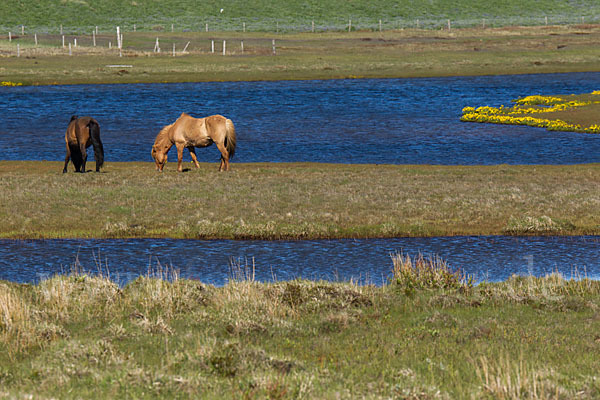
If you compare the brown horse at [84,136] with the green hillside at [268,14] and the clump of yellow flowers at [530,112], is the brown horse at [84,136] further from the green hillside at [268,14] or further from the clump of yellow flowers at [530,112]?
the green hillside at [268,14]

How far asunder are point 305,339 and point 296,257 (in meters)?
7.25

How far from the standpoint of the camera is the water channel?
18375 millimetres

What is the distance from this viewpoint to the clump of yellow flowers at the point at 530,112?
4469cm

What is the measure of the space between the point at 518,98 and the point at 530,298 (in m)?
48.8

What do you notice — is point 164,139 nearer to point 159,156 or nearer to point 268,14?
point 159,156

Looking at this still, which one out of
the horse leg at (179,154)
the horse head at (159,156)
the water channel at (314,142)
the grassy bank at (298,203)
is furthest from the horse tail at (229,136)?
the water channel at (314,142)

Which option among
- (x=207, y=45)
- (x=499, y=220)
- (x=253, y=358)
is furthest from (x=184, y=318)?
(x=207, y=45)

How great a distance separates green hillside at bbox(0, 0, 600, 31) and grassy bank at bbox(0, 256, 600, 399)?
461ft

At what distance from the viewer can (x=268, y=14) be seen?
7003 inches

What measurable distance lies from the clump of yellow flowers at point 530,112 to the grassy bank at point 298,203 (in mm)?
15280

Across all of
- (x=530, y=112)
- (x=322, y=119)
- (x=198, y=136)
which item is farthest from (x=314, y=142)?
(x=530, y=112)

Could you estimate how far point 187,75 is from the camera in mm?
77000

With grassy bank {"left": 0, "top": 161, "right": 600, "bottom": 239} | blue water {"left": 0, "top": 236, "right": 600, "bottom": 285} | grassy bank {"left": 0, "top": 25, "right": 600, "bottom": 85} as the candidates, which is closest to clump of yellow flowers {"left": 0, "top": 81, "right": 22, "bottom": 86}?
grassy bank {"left": 0, "top": 25, "right": 600, "bottom": 85}

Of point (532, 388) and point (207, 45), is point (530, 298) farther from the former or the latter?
point (207, 45)
